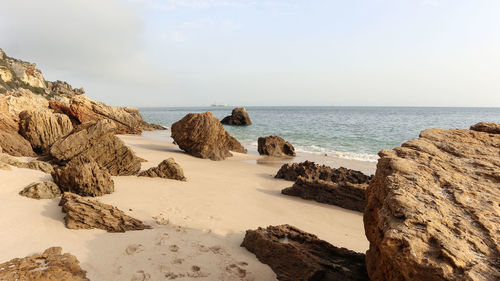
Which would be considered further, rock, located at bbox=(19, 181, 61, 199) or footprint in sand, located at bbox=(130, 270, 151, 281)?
rock, located at bbox=(19, 181, 61, 199)

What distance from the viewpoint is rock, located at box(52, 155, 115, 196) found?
18.6 feet

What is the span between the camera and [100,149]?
7.86m

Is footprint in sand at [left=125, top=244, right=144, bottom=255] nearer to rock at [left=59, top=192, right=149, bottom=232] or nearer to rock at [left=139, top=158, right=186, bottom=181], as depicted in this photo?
rock at [left=59, top=192, right=149, bottom=232]

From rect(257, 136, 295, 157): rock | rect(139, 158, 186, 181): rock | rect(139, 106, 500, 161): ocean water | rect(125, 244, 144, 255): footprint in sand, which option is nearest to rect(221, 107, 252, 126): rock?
rect(139, 106, 500, 161): ocean water

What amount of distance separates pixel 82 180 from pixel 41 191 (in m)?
0.67

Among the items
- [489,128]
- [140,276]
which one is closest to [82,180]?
[140,276]

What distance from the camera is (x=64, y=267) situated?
10.3 ft

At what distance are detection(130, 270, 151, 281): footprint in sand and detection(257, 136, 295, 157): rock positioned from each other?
11465mm

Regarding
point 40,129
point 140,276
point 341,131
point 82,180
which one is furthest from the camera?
point 341,131

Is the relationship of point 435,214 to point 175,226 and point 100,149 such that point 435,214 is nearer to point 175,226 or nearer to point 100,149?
point 175,226

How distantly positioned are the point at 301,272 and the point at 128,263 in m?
2.04

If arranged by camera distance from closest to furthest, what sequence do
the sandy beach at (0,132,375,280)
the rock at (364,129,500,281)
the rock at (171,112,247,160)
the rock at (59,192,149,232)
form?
1. the rock at (364,129,500,281)
2. the sandy beach at (0,132,375,280)
3. the rock at (59,192,149,232)
4. the rock at (171,112,247,160)

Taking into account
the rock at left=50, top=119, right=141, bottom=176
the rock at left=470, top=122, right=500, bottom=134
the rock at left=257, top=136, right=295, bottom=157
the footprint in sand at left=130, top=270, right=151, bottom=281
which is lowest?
the rock at left=257, top=136, right=295, bottom=157

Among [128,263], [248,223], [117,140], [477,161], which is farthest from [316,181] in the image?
[117,140]
